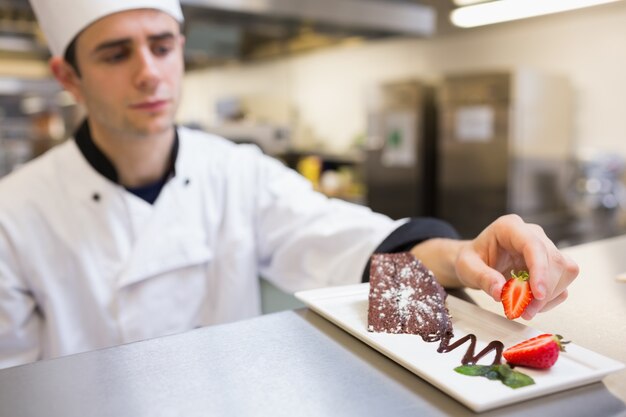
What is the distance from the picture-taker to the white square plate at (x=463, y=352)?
53 centimetres

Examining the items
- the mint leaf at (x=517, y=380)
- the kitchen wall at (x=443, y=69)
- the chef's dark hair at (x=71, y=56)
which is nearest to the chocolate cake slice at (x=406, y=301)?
the mint leaf at (x=517, y=380)

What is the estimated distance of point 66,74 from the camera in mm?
1522

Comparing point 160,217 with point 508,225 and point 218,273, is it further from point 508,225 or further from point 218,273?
point 508,225

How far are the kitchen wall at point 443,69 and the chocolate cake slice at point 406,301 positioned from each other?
136 inches

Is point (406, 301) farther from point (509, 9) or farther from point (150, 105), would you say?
point (509, 9)

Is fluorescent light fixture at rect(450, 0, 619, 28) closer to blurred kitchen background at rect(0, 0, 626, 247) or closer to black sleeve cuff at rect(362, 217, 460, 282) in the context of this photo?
blurred kitchen background at rect(0, 0, 626, 247)

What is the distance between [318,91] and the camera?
6129mm

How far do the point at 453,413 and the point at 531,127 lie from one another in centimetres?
360

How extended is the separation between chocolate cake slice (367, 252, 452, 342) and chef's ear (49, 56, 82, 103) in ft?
3.63

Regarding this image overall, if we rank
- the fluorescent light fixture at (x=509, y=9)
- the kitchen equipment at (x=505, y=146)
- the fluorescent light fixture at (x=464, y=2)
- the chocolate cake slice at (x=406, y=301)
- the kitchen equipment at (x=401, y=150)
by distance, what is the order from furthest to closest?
the kitchen equipment at (x=401, y=150) < the kitchen equipment at (x=505, y=146) < the fluorescent light fixture at (x=464, y=2) < the fluorescent light fixture at (x=509, y=9) < the chocolate cake slice at (x=406, y=301)

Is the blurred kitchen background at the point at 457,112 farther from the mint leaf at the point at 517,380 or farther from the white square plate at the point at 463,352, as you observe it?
the mint leaf at the point at 517,380

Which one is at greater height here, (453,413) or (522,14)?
(522,14)

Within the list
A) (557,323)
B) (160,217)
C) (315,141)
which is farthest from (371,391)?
(315,141)

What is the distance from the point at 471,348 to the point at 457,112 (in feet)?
11.7
